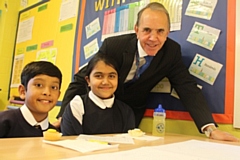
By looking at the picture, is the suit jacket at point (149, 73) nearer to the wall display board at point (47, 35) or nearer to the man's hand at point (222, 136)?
the man's hand at point (222, 136)

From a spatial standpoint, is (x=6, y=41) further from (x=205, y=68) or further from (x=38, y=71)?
(x=205, y=68)

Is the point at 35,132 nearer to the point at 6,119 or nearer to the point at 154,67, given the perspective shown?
the point at 6,119

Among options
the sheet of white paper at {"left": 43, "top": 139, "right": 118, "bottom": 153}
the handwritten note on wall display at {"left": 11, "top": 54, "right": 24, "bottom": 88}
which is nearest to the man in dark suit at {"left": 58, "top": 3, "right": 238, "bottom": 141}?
the sheet of white paper at {"left": 43, "top": 139, "right": 118, "bottom": 153}

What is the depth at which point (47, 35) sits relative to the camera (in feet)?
8.14

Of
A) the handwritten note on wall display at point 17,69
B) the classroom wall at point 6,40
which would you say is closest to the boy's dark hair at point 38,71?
the handwritten note on wall display at point 17,69

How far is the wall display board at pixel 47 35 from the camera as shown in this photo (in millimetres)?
2180

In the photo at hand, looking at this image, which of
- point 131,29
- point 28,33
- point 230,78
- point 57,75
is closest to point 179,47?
point 230,78

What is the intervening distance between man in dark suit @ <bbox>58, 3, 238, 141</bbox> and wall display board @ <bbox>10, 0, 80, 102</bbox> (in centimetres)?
81

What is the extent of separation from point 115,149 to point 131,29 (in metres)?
1.12

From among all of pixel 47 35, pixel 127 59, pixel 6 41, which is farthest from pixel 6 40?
pixel 127 59

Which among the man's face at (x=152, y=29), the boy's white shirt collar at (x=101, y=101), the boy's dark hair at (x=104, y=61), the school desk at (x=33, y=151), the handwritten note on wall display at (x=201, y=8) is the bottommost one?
the school desk at (x=33, y=151)

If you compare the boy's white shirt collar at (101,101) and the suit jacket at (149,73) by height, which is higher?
the suit jacket at (149,73)

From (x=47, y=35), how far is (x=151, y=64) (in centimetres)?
147

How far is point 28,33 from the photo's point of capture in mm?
2760
